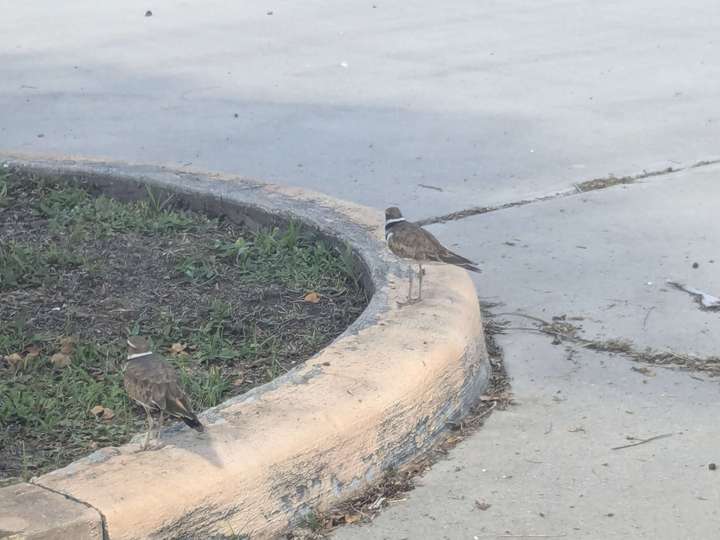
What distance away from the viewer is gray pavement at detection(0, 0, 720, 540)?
4.35 m

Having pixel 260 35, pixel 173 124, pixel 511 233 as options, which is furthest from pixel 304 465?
pixel 260 35

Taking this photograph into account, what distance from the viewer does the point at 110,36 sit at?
502 inches

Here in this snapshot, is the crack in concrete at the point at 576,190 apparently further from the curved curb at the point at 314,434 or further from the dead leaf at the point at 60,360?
the dead leaf at the point at 60,360

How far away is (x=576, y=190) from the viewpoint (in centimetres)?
782

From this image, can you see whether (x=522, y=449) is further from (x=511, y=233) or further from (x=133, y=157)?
(x=133, y=157)

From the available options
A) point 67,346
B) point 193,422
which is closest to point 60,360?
point 67,346

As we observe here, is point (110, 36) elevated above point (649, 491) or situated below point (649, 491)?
above

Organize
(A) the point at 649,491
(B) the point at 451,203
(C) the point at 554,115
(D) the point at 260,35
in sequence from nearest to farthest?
(A) the point at 649,491
(B) the point at 451,203
(C) the point at 554,115
(D) the point at 260,35

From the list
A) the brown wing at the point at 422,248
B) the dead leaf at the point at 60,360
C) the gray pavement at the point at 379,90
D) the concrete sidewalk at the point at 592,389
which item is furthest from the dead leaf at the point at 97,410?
the gray pavement at the point at 379,90

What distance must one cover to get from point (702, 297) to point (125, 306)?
2.83m

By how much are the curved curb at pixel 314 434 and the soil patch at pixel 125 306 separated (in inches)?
18.5

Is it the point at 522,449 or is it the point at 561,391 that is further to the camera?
the point at 561,391

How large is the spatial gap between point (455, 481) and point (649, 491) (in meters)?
0.68

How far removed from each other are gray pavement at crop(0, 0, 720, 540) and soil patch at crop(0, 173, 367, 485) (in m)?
0.98
